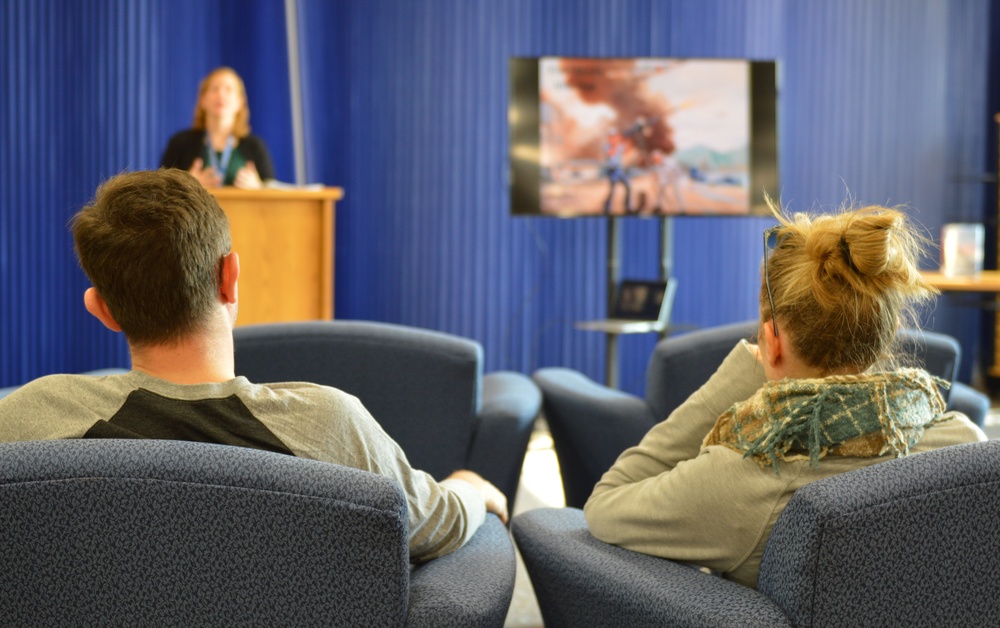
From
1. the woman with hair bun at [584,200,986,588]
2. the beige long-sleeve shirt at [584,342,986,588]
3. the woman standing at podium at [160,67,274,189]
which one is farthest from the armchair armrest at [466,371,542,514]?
the woman standing at podium at [160,67,274,189]

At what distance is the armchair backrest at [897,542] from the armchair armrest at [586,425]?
1427 mm

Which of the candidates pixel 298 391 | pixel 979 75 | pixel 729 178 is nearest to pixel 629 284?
pixel 729 178

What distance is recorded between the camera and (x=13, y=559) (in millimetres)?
1041

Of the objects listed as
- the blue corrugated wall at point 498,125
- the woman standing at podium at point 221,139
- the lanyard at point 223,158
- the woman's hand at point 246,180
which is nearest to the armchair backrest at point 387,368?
the woman's hand at point 246,180

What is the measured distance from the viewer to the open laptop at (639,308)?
465cm

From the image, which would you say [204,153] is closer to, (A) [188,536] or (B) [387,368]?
(B) [387,368]

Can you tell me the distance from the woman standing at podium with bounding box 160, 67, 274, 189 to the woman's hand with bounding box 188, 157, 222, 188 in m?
0.01

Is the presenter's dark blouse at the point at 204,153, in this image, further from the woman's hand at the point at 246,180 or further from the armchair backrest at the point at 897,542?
the armchair backrest at the point at 897,542

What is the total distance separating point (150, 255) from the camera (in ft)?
4.32

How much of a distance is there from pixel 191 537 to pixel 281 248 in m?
3.24

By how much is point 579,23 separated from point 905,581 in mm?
5112

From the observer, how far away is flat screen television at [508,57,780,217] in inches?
185

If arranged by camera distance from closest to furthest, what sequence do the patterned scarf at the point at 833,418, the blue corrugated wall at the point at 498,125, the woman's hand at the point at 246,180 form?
the patterned scarf at the point at 833,418 → the woman's hand at the point at 246,180 → the blue corrugated wall at the point at 498,125

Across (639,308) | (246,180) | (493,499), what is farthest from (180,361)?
(639,308)
